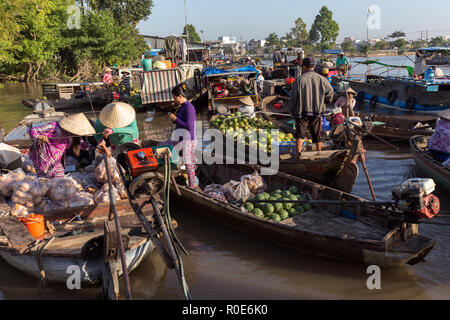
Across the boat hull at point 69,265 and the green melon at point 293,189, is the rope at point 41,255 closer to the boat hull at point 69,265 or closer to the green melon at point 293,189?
the boat hull at point 69,265

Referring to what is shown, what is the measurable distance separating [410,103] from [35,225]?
513 inches

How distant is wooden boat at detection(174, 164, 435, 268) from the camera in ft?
12.1

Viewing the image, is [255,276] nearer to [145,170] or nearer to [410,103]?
[145,170]

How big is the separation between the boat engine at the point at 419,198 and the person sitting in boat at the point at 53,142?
410 cm

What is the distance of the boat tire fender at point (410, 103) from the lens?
1312cm

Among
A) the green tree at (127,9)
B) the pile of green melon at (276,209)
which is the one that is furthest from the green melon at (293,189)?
the green tree at (127,9)

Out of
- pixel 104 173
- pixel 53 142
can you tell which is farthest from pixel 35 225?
pixel 53 142

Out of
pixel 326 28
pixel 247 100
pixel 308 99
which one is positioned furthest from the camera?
pixel 326 28

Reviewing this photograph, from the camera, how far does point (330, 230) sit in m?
4.35

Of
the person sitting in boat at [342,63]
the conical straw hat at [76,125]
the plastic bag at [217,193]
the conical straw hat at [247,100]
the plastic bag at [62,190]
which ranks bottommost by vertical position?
the plastic bag at [217,193]

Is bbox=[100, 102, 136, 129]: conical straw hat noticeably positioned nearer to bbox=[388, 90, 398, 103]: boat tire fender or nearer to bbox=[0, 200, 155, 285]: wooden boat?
bbox=[0, 200, 155, 285]: wooden boat
